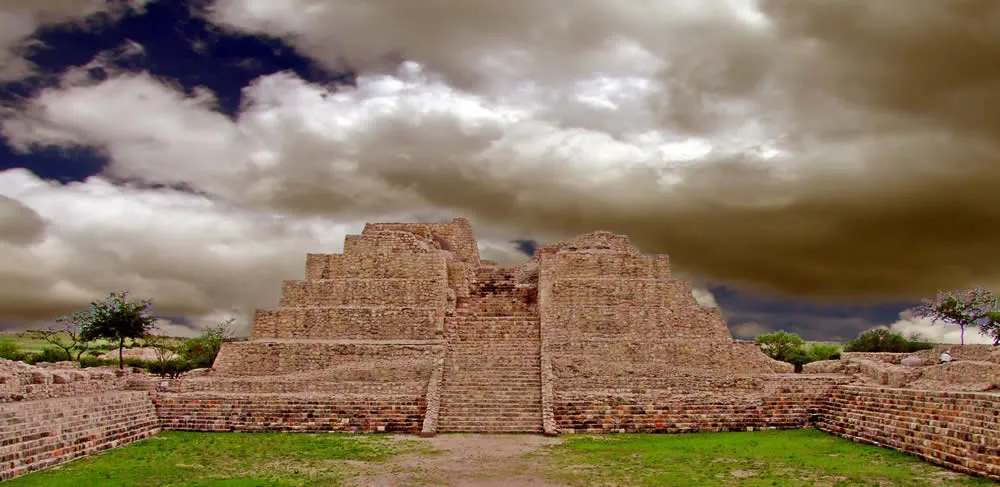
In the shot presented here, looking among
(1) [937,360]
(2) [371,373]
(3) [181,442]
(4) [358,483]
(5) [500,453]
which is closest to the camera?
(4) [358,483]

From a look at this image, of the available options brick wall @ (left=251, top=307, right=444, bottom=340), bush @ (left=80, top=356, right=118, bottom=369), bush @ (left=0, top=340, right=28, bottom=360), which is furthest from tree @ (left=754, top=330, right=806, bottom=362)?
bush @ (left=0, top=340, right=28, bottom=360)

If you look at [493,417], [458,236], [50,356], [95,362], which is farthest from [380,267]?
[50,356]

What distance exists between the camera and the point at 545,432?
16.3 m

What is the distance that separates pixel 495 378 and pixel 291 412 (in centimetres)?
553

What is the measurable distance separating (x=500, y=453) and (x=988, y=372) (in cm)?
1322

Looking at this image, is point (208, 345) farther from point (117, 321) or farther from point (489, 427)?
point (489, 427)

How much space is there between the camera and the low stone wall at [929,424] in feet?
36.2

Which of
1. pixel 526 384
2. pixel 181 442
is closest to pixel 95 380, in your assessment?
pixel 181 442

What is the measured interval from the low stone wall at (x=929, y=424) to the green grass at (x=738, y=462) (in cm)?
26

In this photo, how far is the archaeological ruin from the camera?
13695 mm

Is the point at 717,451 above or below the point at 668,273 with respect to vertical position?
below

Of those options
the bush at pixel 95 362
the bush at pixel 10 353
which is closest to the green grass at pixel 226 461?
the bush at pixel 95 362

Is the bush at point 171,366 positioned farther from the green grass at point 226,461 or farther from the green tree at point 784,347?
the green tree at point 784,347

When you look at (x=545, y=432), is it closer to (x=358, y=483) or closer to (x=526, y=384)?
(x=526, y=384)
